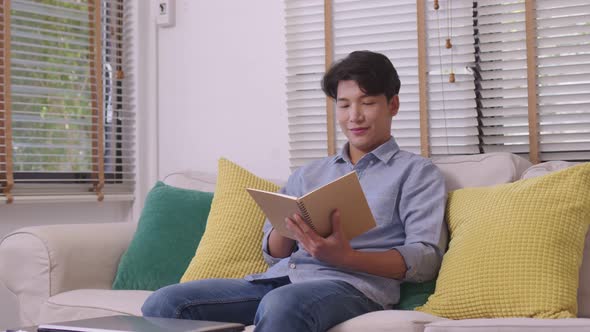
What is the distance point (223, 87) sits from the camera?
3590 millimetres

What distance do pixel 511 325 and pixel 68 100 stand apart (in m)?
2.51

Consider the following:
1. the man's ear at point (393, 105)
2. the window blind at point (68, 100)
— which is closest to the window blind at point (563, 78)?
the man's ear at point (393, 105)

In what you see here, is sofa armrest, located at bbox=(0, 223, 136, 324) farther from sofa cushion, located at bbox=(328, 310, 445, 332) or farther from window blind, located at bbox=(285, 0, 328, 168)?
sofa cushion, located at bbox=(328, 310, 445, 332)

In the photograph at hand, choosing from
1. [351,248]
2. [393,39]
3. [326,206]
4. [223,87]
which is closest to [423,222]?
[351,248]

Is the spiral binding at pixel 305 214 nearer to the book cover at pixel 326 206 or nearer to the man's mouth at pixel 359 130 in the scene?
the book cover at pixel 326 206

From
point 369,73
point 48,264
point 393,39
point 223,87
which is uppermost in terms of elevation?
point 393,39

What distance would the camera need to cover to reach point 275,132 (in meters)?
3.44

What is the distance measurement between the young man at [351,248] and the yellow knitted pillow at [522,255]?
0.41ft

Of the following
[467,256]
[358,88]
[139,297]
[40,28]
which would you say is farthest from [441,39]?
[40,28]

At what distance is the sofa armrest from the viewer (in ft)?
8.65

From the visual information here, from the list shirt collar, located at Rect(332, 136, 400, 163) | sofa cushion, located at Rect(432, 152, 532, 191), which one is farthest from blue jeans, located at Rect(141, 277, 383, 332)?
sofa cushion, located at Rect(432, 152, 532, 191)

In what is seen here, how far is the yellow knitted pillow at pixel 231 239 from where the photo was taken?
2555 millimetres

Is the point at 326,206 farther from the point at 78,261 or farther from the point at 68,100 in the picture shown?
the point at 68,100

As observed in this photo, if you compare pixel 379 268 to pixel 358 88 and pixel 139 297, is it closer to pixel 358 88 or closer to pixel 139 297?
pixel 358 88
